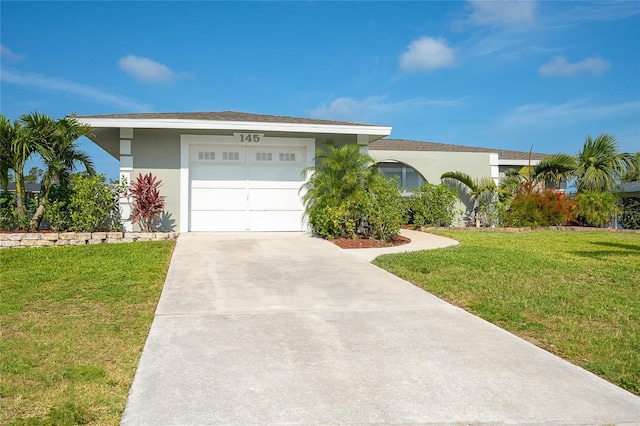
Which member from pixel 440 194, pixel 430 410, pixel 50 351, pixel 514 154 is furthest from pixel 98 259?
pixel 514 154

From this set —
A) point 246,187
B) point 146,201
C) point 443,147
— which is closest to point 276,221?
point 246,187

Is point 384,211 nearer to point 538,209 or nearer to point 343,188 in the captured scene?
point 343,188

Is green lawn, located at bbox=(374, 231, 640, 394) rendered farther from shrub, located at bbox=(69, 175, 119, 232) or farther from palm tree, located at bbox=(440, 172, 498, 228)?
shrub, located at bbox=(69, 175, 119, 232)

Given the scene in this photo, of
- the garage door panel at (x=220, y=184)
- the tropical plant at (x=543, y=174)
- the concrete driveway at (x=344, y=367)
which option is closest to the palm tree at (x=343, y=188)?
the garage door panel at (x=220, y=184)

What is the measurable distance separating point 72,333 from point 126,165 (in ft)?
28.0

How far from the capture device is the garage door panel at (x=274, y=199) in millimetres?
13508

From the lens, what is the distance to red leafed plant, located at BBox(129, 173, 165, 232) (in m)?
12.0

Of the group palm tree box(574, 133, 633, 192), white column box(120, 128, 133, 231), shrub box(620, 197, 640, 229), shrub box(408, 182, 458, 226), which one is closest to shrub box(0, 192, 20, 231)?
white column box(120, 128, 133, 231)

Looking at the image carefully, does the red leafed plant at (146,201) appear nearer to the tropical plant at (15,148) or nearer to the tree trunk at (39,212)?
the tree trunk at (39,212)

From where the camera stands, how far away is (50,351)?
4242 mm

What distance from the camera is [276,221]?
44.9 feet

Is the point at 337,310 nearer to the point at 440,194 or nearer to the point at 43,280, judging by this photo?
the point at 43,280

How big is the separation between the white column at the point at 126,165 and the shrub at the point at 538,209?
1190cm

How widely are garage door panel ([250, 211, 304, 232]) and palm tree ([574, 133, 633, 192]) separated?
11.5 meters
